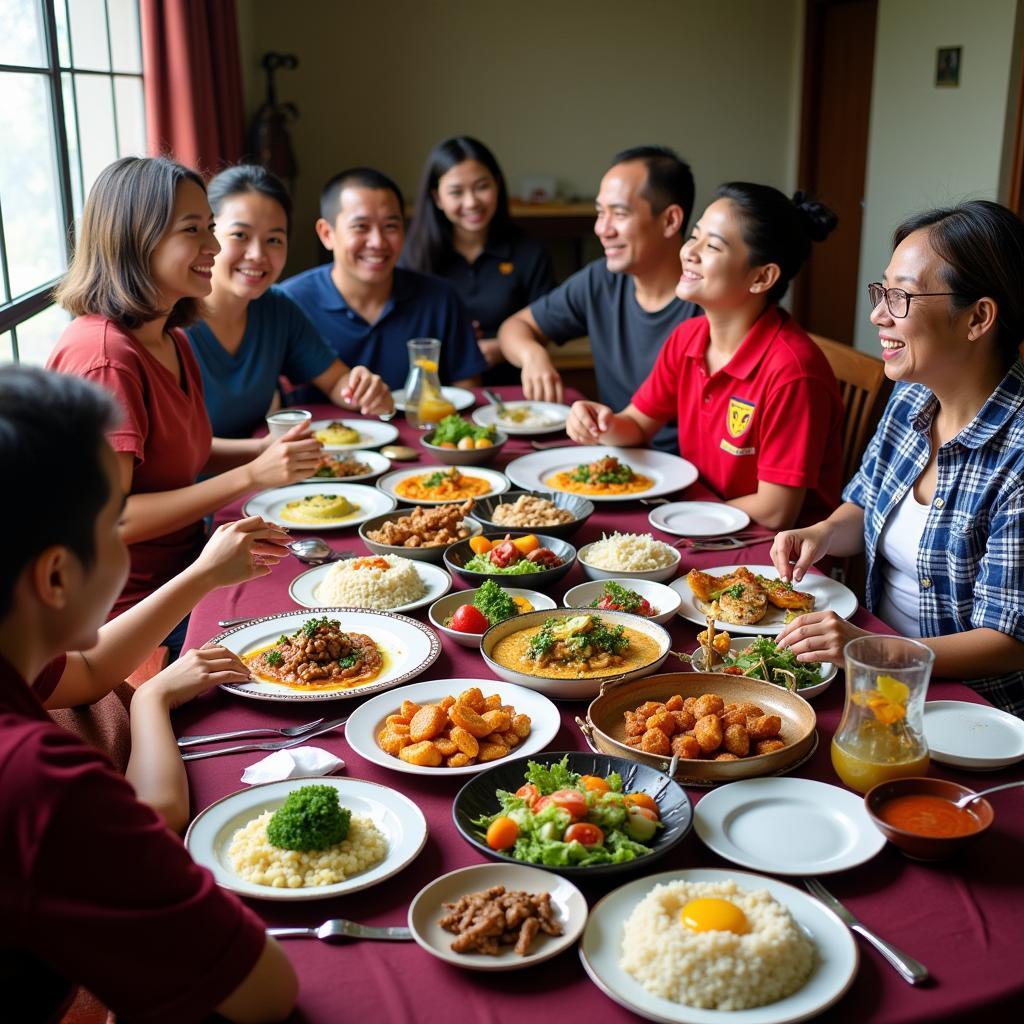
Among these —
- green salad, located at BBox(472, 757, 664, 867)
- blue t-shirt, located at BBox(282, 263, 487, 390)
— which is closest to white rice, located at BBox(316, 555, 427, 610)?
green salad, located at BBox(472, 757, 664, 867)

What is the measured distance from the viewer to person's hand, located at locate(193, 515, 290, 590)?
5.99 feet

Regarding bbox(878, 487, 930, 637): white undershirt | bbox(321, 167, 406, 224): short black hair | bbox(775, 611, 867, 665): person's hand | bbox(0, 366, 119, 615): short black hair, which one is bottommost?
bbox(878, 487, 930, 637): white undershirt

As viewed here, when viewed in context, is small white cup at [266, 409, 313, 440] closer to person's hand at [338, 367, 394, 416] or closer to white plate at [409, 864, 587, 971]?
person's hand at [338, 367, 394, 416]

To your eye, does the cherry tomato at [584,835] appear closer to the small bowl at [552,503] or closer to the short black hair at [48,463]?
the short black hair at [48,463]

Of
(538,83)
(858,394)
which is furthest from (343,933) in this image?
(538,83)

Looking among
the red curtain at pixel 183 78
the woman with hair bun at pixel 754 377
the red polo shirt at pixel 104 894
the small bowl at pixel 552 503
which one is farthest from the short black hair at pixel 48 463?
the red curtain at pixel 183 78

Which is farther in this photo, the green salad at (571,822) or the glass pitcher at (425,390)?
the glass pitcher at (425,390)

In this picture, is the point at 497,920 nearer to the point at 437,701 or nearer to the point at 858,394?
the point at 437,701

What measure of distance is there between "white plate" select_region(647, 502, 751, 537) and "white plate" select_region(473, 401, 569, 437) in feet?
2.60

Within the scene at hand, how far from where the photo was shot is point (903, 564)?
2283mm

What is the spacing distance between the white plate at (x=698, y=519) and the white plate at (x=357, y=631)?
76 centimetres

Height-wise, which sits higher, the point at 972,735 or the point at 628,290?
the point at 628,290

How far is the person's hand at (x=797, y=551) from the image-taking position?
2117 mm

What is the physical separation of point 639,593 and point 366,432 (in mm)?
1511
